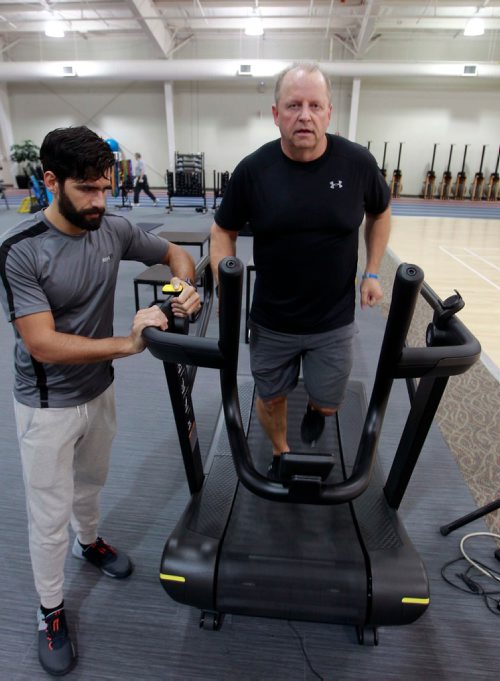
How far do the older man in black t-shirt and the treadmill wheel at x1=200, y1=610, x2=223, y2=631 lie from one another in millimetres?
812

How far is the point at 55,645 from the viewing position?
1490 mm

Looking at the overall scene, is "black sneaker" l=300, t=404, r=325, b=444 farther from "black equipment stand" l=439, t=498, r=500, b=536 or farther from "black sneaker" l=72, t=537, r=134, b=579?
"black sneaker" l=72, t=537, r=134, b=579

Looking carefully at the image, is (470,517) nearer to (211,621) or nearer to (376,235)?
(211,621)

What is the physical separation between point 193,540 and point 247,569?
0.70ft

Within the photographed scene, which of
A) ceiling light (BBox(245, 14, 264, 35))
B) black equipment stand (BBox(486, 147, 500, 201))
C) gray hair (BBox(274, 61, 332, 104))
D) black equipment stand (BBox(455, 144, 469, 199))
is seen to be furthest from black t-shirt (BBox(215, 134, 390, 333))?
black equipment stand (BBox(486, 147, 500, 201))

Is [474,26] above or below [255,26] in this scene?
below

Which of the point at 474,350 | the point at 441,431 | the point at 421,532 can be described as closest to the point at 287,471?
the point at 474,350

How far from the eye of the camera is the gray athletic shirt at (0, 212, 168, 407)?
4.00 feet

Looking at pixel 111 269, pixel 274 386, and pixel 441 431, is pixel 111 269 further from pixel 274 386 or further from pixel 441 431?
pixel 441 431

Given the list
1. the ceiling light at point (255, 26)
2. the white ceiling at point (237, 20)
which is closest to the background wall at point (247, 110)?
the white ceiling at point (237, 20)

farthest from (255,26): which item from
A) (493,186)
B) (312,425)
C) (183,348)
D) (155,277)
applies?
(183,348)

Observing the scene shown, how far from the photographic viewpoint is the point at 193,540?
5.29 feet

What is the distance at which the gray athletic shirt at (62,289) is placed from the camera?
4.00 ft

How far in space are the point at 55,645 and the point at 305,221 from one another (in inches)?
64.2
